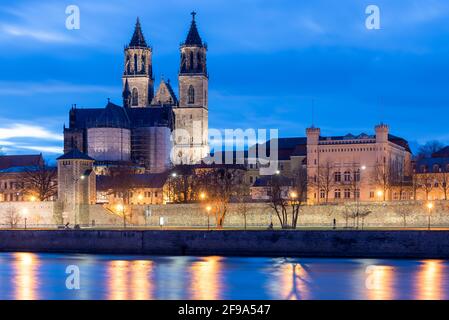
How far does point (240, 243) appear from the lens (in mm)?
49875

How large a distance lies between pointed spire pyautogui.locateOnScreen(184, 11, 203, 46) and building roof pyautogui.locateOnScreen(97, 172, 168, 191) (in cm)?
2561

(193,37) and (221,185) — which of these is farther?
(193,37)

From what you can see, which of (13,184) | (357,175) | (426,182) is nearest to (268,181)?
(357,175)

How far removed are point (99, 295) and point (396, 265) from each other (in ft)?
49.3

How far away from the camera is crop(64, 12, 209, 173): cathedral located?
107 m

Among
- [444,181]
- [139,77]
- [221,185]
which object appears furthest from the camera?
[139,77]

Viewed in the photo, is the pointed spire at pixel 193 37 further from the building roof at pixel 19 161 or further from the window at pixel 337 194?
the window at pixel 337 194

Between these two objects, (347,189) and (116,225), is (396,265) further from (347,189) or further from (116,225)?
(347,189)

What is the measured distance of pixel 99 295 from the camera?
3738 cm

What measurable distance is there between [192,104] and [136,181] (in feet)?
89.9

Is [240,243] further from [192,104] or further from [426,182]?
[192,104]

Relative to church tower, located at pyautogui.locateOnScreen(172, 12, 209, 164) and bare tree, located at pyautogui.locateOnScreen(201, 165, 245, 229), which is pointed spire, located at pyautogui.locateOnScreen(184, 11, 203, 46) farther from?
bare tree, located at pyautogui.locateOnScreen(201, 165, 245, 229)

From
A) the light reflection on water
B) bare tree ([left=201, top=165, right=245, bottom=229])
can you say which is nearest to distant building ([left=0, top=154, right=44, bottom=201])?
bare tree ([left=201, top=165, right=245, bottom=229])

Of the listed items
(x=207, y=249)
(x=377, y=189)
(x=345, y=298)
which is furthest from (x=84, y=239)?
(x=377, y=189)
